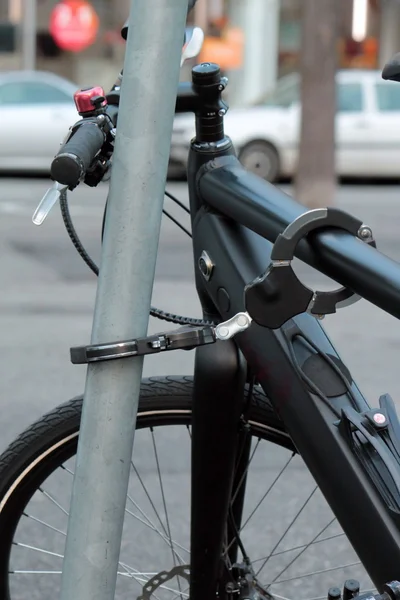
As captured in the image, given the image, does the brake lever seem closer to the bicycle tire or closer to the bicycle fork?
the bicycle fork

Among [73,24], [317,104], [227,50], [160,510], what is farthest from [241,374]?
[73,24]

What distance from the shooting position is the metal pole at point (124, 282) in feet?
4.74

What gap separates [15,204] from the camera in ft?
37.4

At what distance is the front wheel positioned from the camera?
6.31 feet

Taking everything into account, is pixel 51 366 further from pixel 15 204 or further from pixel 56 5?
pixel 56 5

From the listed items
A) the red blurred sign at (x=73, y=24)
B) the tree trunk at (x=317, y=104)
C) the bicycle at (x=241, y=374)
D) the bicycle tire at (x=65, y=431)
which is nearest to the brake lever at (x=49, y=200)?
the bicycle at (x=241, y=374)

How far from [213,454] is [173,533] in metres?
1.03

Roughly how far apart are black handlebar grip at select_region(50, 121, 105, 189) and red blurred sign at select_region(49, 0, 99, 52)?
749 inches

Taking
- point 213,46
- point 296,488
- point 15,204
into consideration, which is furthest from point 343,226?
point 213,46

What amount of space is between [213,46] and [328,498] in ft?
57.0

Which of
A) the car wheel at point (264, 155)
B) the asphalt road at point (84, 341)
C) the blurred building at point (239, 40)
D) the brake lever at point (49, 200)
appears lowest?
the brake lever at point (49, 200)

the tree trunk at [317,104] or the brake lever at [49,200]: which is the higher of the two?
the tree trunk at [317,104]

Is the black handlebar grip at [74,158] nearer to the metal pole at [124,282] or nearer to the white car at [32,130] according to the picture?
the metal pole at [124,282]

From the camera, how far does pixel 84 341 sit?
18.5 feet
